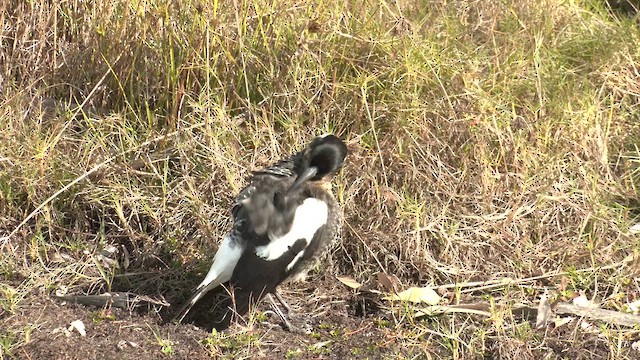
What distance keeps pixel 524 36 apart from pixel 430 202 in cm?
145

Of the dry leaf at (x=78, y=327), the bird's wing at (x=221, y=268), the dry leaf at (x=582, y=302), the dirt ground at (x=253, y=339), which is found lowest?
the dry leaf at (x=582, y=302)

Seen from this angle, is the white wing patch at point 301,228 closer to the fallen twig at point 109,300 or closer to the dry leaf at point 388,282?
the dry leaf at point 388,282

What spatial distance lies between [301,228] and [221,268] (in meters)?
0.39

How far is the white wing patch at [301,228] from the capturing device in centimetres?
403

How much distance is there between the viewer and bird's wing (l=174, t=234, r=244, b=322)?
4051mm

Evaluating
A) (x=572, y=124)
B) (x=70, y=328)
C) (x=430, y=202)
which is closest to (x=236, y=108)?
(x=430, y=202)

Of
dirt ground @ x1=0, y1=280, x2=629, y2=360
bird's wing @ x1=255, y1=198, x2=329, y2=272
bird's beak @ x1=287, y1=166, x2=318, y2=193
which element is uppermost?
bird's beak @ x1=287, y1=166, x2=318, y2=193

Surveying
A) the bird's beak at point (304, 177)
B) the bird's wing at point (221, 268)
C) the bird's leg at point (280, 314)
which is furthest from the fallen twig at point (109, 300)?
the bird's beak at point (304, 177)

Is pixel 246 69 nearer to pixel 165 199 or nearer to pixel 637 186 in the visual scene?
pixel 165 199

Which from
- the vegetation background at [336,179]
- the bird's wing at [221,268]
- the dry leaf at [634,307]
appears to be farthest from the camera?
the dry leaf at [634,307]

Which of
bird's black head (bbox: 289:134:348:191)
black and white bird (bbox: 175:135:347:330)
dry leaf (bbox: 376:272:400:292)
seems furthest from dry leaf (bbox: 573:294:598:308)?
bird's black head (bbox: 289:134:348:191)

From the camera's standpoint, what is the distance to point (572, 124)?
4.97m

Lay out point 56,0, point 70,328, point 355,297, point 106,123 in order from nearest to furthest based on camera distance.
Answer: point 70,328 → point 355,297 → point 106,123 → point 56,0

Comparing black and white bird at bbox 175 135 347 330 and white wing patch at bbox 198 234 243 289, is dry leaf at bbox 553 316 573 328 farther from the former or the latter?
white wing patch at bbox 198 234 243 289
